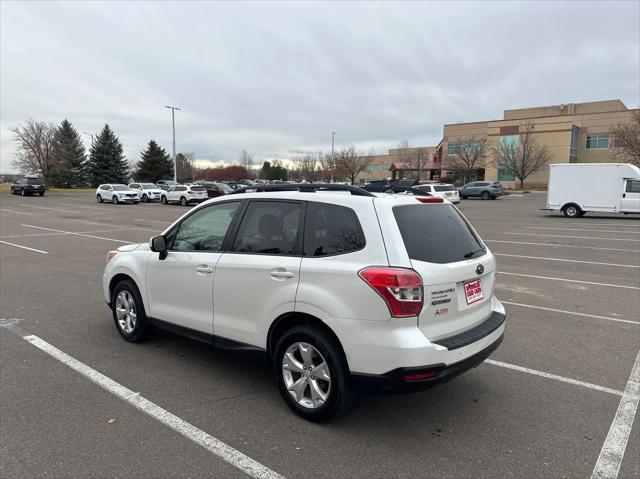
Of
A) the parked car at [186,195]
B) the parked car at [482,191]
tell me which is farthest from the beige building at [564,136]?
the parked car at [186,195]

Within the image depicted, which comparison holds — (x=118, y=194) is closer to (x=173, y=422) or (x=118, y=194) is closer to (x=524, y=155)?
(x=173, y=422)

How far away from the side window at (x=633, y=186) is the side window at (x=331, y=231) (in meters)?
22.5

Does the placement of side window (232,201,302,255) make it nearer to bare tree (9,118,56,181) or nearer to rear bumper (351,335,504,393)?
rear bumper (351,335,504,393)

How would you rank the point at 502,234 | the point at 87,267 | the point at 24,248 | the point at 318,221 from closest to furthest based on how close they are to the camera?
1. the point at 318,221
2. the point at 87,267
3. the point at 24,248
4. the point at 502,234

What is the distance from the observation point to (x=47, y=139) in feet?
194

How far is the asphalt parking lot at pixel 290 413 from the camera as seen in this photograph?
284cm

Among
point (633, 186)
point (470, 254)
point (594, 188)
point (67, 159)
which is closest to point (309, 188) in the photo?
point (470, 254)

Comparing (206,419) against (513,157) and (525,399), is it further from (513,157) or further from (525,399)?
(513,157)

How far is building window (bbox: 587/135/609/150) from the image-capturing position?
2608 inches

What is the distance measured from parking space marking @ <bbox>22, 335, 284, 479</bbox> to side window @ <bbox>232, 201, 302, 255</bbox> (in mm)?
1393

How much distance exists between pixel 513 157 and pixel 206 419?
223 ft

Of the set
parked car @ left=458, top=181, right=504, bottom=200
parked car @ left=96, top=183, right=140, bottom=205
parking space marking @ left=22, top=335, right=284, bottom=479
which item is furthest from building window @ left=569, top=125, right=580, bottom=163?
parking space marking @ left=22, top=335, right=284, bottom=479

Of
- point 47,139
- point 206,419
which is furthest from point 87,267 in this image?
point 47,139

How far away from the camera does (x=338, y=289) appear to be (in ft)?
10.1
